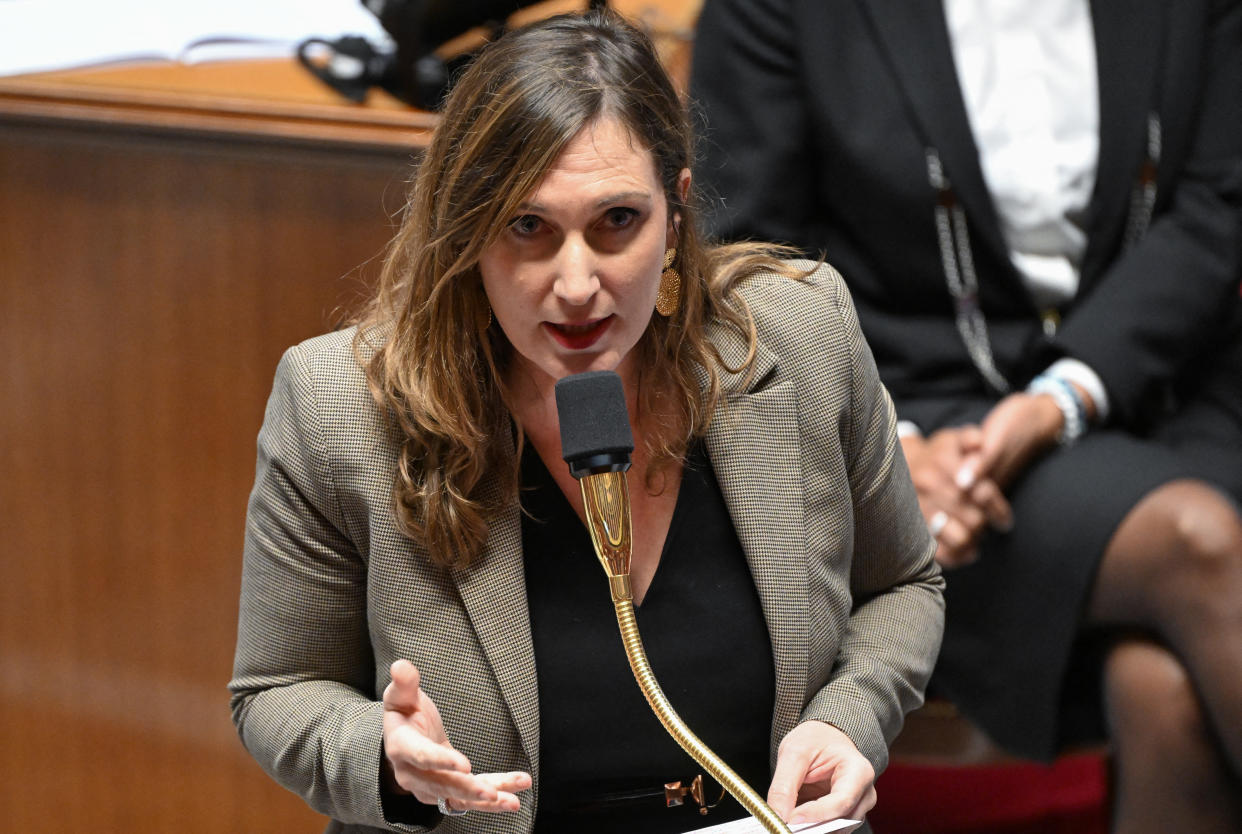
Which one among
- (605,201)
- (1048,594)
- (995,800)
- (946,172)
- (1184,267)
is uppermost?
(605,201)

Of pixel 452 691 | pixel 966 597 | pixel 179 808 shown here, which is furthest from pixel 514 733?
pixel 179 808

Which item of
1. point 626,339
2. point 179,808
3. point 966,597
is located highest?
point 626,339

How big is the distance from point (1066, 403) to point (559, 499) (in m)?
0.76

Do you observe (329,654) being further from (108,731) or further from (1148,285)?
(1148,285)

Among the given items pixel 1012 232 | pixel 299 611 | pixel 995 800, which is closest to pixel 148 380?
pixel 299 611

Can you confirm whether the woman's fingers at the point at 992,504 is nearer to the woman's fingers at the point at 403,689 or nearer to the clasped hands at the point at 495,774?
the clasped hands at the point at 495,774

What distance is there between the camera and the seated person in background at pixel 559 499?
40.8 inches

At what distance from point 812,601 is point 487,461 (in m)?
0.28

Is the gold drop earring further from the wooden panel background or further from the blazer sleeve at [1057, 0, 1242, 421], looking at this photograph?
the blazer sleeve at [1057, 0, 1242, 421]

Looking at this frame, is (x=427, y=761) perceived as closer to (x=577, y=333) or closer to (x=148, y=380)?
(x=577, y=333)

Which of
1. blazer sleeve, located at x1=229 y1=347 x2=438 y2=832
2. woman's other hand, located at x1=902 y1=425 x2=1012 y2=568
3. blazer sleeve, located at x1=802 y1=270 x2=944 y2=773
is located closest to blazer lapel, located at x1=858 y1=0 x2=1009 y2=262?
woman's other hand, located at x1=902 y1=425 x2=1012 y2=568

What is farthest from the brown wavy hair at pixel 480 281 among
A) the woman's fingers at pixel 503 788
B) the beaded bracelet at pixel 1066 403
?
the beaded bracelet at pixel 1066 403

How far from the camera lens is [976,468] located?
1.60 m

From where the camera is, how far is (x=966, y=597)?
1663mm
